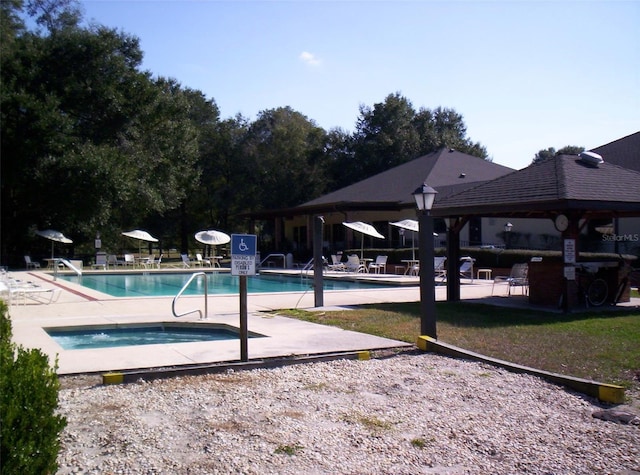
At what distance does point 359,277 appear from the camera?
2270cm

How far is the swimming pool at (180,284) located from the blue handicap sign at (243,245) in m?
12.4

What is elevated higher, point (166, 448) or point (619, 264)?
point (619, 264)

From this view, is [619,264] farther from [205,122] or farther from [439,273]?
[205,122]

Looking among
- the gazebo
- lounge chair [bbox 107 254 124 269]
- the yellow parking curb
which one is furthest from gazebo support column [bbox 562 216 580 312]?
lounge chair [bbox 107 254 124 269]

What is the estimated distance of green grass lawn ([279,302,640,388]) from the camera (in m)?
7.59

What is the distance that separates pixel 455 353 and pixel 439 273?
14297 millimetres

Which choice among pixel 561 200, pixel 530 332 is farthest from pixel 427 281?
pixel 561 200

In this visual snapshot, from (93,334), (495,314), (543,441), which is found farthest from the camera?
(495,314)

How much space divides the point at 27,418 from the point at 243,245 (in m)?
4.03

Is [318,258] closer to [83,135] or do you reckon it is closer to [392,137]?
[83,135]

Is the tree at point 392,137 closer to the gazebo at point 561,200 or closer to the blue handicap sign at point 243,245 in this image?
the gazebo at point 561,200

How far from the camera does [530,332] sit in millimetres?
10055

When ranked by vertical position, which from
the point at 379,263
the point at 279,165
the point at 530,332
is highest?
the point at 279,165

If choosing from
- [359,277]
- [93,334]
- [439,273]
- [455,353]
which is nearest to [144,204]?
[359,277]
